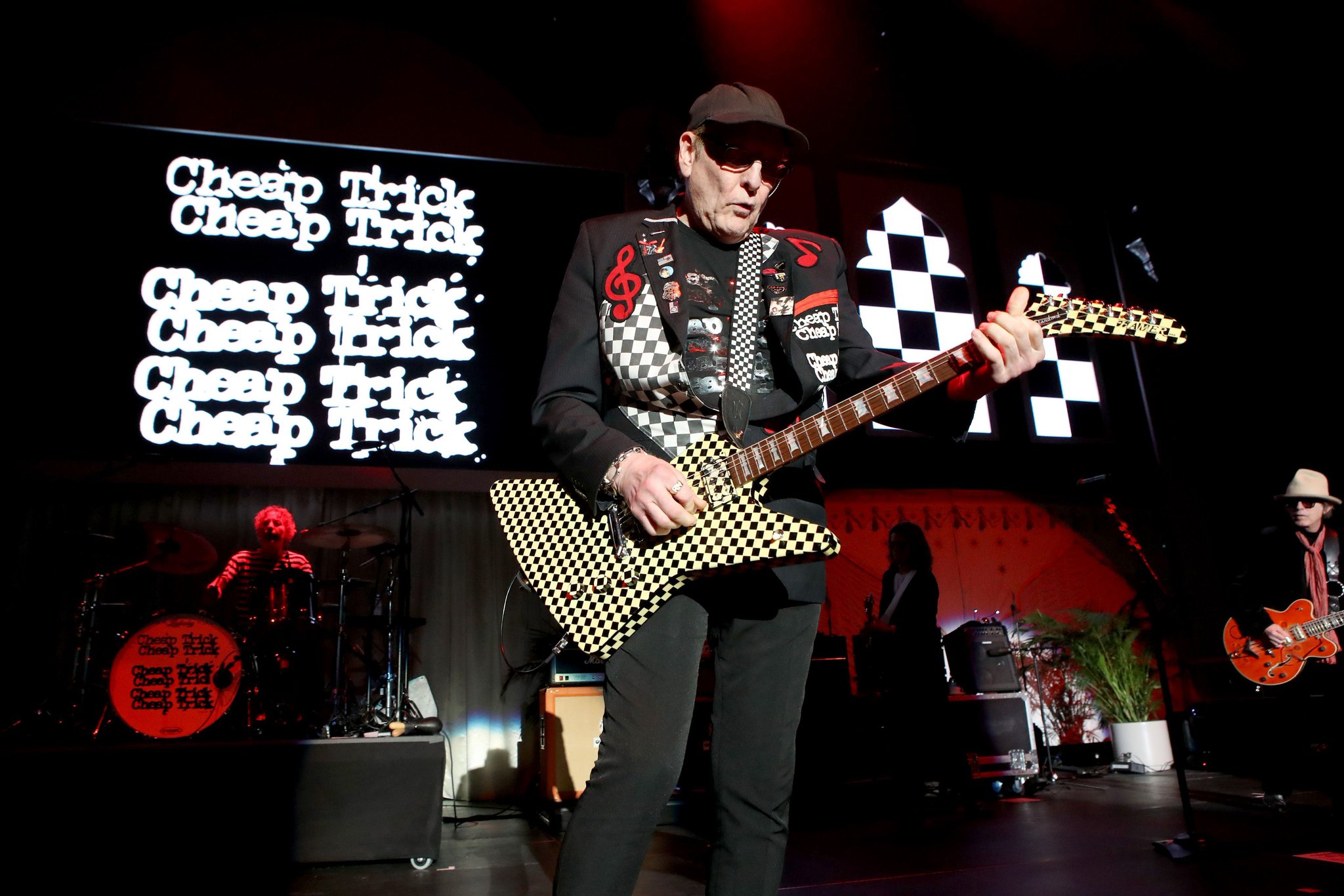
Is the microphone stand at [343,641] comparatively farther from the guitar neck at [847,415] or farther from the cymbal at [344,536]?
the guitar neck at [847,415]

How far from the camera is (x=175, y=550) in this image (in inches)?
210

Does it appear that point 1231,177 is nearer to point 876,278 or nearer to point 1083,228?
point 876,278

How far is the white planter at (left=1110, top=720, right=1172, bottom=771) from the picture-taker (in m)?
6.82

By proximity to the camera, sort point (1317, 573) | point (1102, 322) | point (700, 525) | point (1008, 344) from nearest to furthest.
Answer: point (700, 525), point (1008, 344), point (1102, 322), point (1317, 573)

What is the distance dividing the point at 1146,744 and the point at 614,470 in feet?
24.4

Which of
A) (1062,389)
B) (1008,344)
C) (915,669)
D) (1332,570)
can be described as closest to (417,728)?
(915,669)

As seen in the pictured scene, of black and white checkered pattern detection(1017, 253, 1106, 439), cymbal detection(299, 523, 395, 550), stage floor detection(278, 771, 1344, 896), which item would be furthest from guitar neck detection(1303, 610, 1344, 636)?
cymbal detection(299, 523, 395, 550)

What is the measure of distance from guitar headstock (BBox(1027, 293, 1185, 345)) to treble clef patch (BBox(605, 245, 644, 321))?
787 mm

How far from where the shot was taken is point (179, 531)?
17.4 feet

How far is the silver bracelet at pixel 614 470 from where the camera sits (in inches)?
52.6

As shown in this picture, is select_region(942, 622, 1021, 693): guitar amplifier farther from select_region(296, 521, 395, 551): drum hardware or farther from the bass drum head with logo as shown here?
the bass drum head with logo

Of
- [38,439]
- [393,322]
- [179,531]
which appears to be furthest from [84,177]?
[179,531]

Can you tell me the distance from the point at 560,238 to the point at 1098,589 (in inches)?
255

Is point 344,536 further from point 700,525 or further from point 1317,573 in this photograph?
point 1317,573
